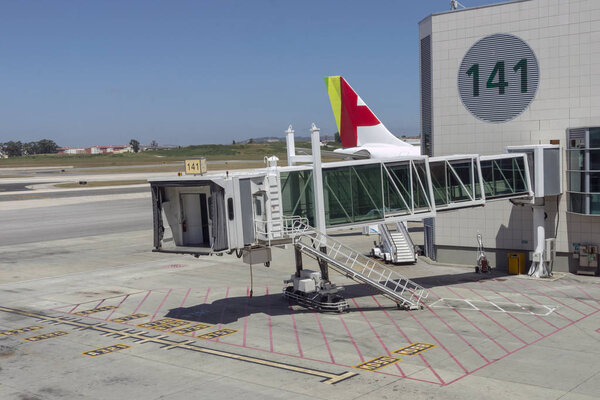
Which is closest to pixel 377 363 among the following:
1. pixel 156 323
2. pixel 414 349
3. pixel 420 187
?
pixel 414 349

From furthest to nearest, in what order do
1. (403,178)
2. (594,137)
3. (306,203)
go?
(594,137) < (403,178) < (306,203)

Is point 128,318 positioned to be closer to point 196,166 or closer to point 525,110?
point 196,166

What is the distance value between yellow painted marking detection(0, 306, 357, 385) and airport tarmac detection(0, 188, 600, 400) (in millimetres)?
88

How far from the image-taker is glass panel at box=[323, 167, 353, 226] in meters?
34.2

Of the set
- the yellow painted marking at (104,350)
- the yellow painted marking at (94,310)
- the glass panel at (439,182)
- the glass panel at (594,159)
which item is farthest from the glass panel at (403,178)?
the yellow painted marking at (94,310)

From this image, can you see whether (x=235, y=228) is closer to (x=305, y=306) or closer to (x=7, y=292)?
(x=305, y=306)

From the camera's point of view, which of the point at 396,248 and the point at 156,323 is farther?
the point at 396,248

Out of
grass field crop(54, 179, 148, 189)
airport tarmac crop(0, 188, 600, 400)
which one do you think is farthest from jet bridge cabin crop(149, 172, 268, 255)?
grass field crop(54, 179, 148, 189)

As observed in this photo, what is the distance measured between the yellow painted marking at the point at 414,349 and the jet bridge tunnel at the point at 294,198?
875cm

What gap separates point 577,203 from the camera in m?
42.3

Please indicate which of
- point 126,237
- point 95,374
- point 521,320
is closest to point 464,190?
point 521,320

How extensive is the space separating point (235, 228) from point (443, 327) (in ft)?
36.3

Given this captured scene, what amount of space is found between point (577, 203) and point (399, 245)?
13.5 m

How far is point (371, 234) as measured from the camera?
66000mm
